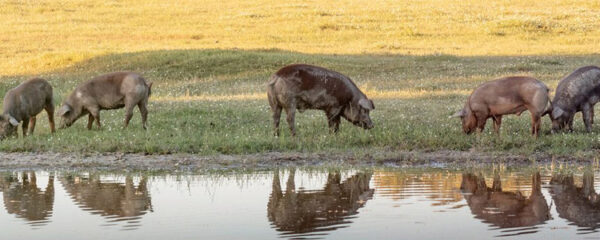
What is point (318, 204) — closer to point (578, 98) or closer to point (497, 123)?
point (497, 123)

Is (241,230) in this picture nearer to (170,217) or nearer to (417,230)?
(170,217)

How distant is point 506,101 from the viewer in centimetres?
1591

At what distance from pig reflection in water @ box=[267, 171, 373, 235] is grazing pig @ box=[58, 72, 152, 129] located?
561cm

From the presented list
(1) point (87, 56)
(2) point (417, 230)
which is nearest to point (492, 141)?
(2) point (417, 230)

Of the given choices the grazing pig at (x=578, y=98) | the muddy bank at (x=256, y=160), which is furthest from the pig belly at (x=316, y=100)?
the grazing pig at (x=578, y=98)

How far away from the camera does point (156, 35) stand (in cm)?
4381

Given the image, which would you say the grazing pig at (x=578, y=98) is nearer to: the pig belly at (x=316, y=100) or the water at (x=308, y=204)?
the water at (x=308, y=204)

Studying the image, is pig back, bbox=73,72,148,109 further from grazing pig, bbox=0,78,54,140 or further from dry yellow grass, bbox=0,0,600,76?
dry yellow grass, bbox=0,0,600,76

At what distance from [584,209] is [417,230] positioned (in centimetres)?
216

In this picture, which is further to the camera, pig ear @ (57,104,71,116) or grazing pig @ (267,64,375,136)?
pig ear @ (57,104,71,116)

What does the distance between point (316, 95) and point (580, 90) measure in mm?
4574

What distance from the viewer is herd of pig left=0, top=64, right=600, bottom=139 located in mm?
15977

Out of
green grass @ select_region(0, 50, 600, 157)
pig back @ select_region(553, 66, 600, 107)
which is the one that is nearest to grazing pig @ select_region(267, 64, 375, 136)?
green grass @ select_region(0, 50, 600, 157)

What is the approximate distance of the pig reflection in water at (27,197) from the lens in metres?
10.7
